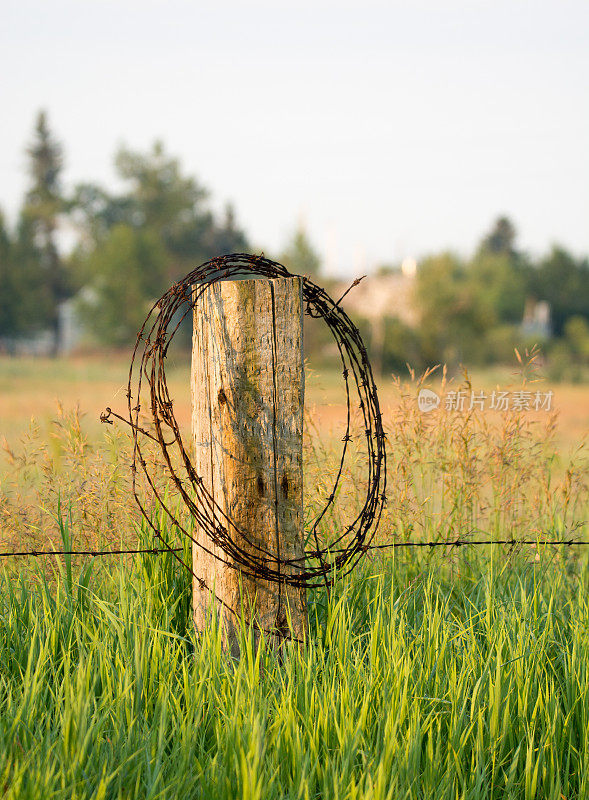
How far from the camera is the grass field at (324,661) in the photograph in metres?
2.00

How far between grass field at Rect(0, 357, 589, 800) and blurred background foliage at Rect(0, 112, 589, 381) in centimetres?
3623

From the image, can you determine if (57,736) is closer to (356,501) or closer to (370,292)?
(356,501)

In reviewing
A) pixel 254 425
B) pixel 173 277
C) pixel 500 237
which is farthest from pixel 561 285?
pixel 254 425

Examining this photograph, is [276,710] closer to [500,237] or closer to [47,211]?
[47,211]

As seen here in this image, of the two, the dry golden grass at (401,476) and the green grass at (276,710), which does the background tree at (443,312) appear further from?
the green grass at (276,710)

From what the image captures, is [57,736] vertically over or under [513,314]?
under

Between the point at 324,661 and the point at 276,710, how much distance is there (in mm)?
318

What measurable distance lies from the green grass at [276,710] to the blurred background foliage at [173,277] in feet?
122

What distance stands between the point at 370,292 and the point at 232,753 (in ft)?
165

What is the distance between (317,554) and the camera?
2.63 meters

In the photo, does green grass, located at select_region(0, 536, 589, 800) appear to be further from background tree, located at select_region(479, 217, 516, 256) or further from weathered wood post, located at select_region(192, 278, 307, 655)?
background tree, located at select_region(479, 217, 516, 256)

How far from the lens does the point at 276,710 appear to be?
217 cm

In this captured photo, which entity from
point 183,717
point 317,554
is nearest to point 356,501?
point 317,554

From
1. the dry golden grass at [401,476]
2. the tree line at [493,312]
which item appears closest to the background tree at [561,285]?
the tree line at [493,312]
